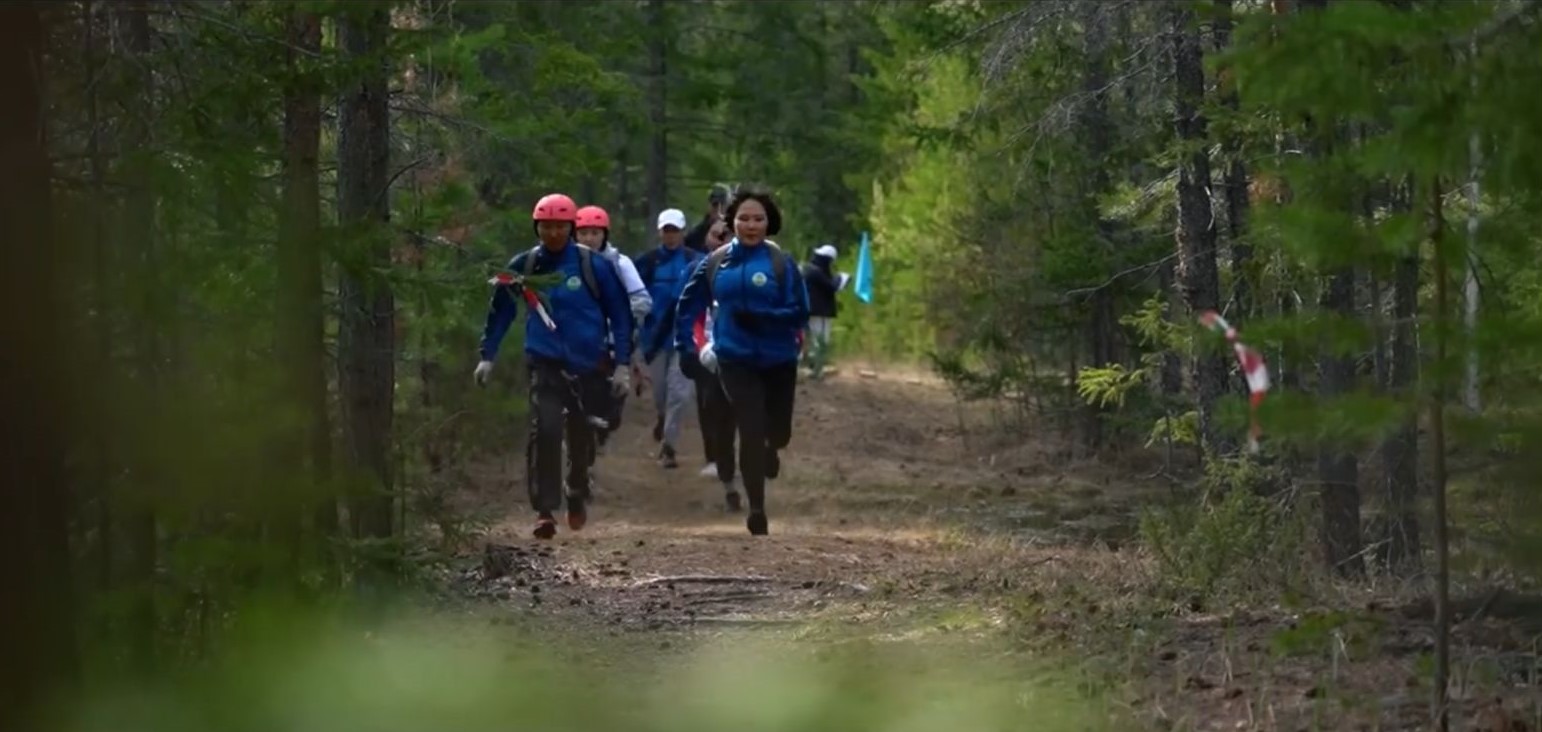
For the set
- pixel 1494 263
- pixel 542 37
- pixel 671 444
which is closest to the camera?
pixel 1494 263

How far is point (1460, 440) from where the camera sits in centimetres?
768

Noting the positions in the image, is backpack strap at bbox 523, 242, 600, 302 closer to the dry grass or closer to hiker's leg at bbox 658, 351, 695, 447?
the dry grass

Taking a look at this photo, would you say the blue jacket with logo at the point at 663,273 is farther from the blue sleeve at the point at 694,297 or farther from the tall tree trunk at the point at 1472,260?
the tall tree trunk at the point at 1472,260

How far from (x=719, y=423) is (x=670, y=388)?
4.45 meters

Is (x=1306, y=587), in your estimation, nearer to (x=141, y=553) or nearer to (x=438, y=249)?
(x=141, y=553)

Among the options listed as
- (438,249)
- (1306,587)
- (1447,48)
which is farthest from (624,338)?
(1447,48)

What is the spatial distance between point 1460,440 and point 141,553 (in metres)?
4.56

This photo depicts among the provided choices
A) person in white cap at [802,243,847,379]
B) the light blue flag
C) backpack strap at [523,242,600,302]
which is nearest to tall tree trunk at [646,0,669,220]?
person in white cap at [802,243,847,379]

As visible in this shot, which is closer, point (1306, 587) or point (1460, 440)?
point (1460, 440)

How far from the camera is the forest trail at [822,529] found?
10883 millimetres

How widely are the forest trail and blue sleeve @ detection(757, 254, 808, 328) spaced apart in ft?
4.54

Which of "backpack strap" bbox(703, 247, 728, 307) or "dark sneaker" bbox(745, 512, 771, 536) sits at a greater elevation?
"backpack strap" bbox(703, 247, 728, 307)

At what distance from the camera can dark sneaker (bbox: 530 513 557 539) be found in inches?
559

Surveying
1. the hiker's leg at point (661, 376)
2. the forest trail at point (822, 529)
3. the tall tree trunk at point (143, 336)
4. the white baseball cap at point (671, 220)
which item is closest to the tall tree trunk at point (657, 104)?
the forest trail at point (822, 529)
